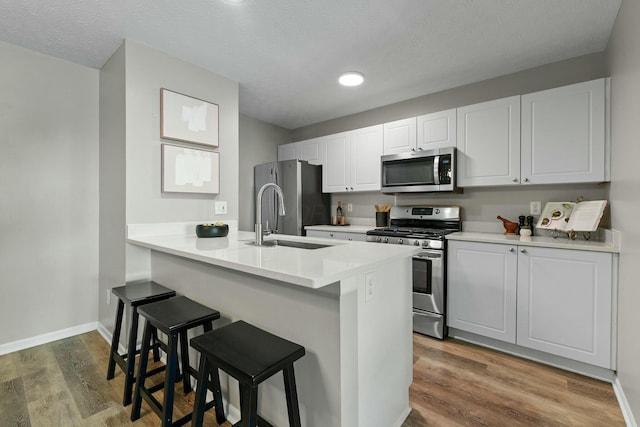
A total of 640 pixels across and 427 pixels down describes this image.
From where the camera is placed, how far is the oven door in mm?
2559

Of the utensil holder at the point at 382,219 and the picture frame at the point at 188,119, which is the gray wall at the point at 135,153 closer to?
the picture frame at the point at 188,119

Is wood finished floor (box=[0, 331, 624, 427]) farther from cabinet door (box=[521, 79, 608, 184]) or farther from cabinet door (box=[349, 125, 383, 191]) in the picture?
cabinet door (box=[349, 125, 383, 191])

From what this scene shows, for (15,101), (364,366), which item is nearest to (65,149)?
(15,101)

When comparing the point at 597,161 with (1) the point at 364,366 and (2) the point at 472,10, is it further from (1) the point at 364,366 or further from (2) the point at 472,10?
(1) the point at 364,366

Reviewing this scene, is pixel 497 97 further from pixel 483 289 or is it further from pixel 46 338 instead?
pixel 46 338

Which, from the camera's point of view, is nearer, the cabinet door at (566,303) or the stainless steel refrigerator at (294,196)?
the cabinet door at (566,303)

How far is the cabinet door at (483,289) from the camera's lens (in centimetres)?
228

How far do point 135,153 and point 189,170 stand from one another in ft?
1.36

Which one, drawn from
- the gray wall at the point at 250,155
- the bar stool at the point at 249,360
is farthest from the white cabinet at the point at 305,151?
the bar stool at the point at 249,360

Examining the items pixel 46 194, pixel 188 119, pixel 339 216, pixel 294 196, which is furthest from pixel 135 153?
pixel 339 216

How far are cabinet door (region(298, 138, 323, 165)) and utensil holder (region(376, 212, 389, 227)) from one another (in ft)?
3.49

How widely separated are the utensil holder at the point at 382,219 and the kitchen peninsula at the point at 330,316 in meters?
1.82

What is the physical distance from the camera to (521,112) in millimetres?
2471

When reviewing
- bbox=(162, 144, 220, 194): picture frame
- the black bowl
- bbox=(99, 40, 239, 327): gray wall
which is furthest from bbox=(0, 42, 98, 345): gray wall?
the black bowl
